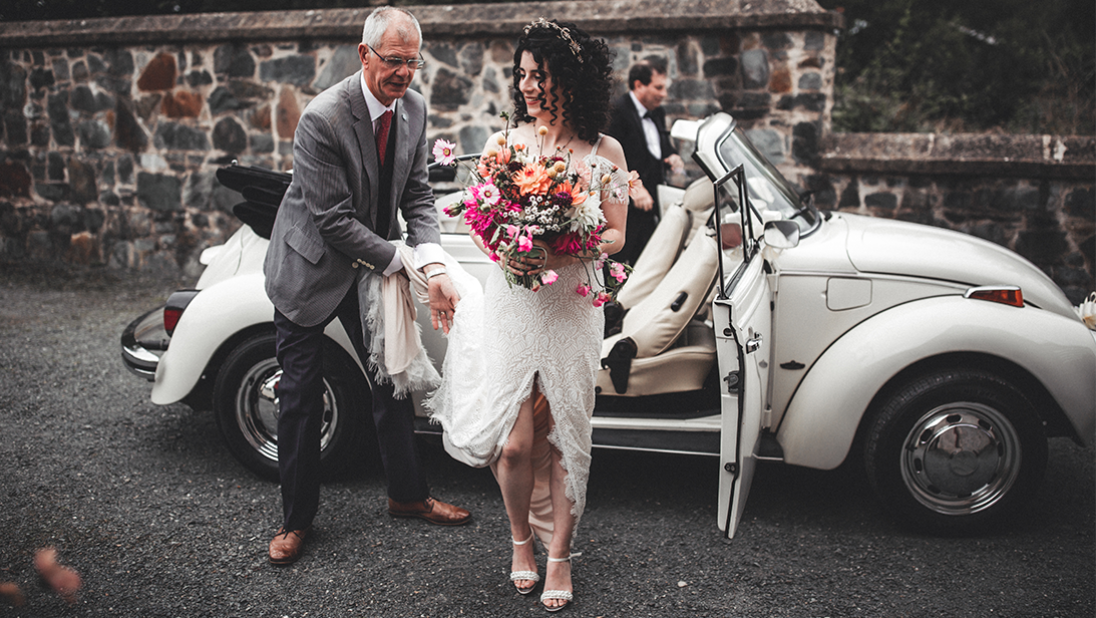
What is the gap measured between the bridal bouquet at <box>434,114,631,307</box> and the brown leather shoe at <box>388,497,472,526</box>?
139 cm

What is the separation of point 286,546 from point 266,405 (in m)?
0.82

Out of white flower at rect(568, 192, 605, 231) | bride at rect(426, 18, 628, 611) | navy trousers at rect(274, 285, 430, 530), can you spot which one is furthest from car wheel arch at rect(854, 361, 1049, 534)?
navy trousers at rect(274, 285, 430, 530)

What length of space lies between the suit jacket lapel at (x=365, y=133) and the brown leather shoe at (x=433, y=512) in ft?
4.59

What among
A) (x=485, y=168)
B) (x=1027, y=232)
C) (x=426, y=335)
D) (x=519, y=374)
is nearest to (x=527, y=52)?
(x=485, y=168)

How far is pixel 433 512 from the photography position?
11.9ft

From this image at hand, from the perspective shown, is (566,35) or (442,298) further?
(442,298)

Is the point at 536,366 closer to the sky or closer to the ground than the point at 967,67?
closer to the ground

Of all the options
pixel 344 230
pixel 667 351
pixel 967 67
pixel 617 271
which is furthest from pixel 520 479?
pixel 967 67

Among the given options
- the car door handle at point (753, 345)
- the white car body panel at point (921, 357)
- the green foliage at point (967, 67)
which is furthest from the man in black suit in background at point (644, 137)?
the green foliage at point (967, 67)

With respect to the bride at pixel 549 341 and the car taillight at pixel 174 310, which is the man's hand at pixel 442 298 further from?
the car taillight at pixel 174 310

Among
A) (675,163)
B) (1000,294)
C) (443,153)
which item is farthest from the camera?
(675,163)

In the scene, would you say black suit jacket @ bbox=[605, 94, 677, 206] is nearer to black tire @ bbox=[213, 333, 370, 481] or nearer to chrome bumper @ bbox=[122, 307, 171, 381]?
black tire @ bbox=[213, 333, 370, 481]

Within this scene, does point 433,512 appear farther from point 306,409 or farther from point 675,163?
point 675,163

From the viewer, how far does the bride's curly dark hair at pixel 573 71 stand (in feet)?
9.09
